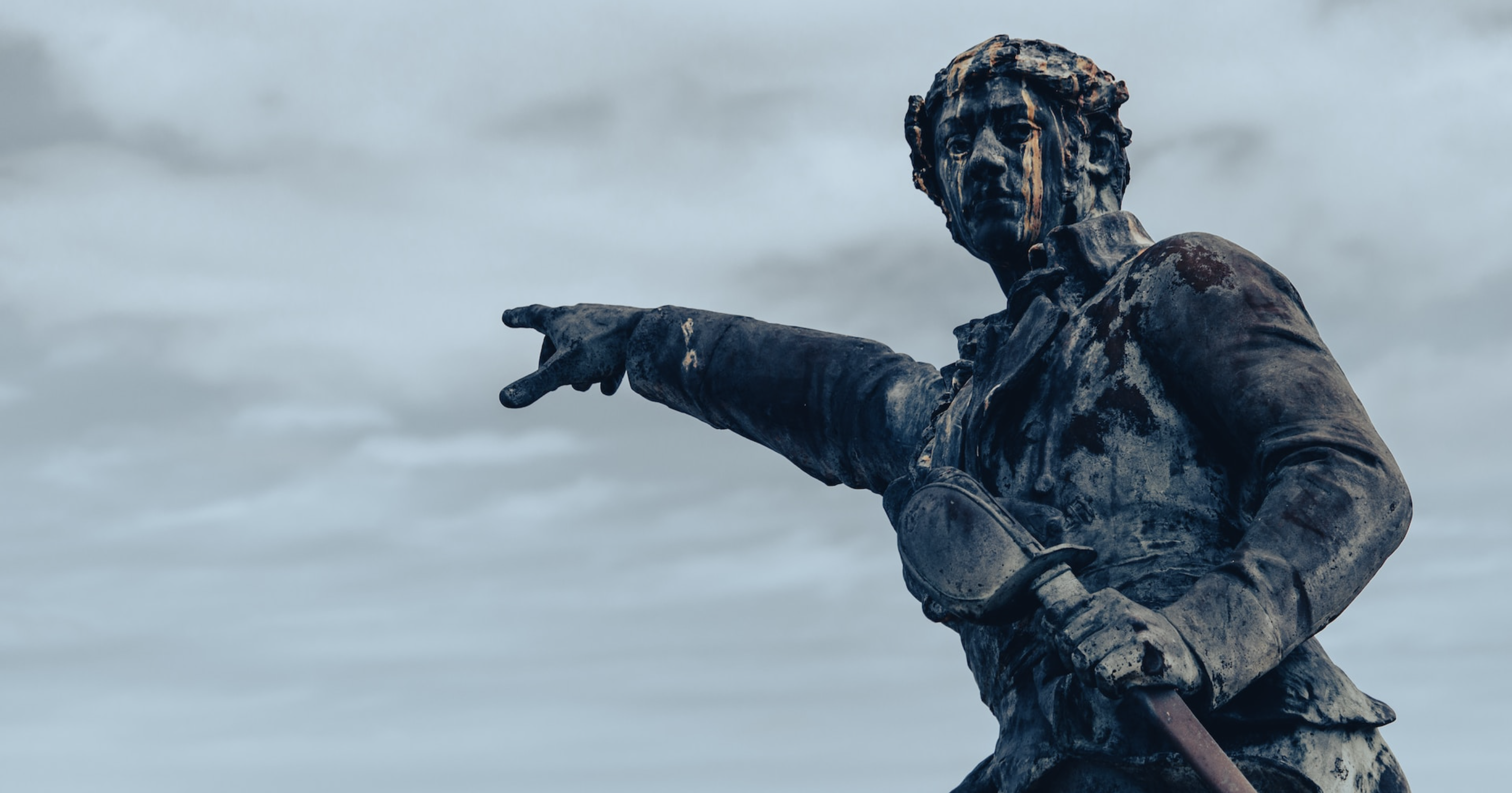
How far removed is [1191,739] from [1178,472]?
3.36 feet

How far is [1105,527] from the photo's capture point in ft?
18.2

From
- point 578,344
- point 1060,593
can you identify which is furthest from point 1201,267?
point 578,344

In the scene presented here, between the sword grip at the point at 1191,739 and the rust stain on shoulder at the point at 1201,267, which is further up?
the rust stain on shoulder at the point at 1201,267

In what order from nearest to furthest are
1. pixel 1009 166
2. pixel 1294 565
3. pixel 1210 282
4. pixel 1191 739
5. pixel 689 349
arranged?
1. pixel 1191 739
2. pixel 1294 565
3. pixel 1210 282
4. pixel 1009 166
5. pixel 689 349

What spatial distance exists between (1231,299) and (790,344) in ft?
7.93

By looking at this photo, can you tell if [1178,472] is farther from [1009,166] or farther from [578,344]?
[578,344]

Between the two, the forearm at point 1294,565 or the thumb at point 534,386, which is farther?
the thumb at point 534,386

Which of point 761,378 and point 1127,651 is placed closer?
point 1127,651

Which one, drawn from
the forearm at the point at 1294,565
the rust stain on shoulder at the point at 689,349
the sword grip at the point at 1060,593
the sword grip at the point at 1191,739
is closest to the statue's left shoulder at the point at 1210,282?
the forearm at the point at 1294,565

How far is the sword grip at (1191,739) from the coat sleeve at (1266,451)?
134mm

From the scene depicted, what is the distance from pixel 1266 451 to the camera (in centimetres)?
526

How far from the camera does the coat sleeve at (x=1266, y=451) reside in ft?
16.3

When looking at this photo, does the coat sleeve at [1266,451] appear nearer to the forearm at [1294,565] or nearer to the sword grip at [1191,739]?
the forearm at [1294,565]

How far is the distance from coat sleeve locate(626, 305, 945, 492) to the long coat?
0.60 m
